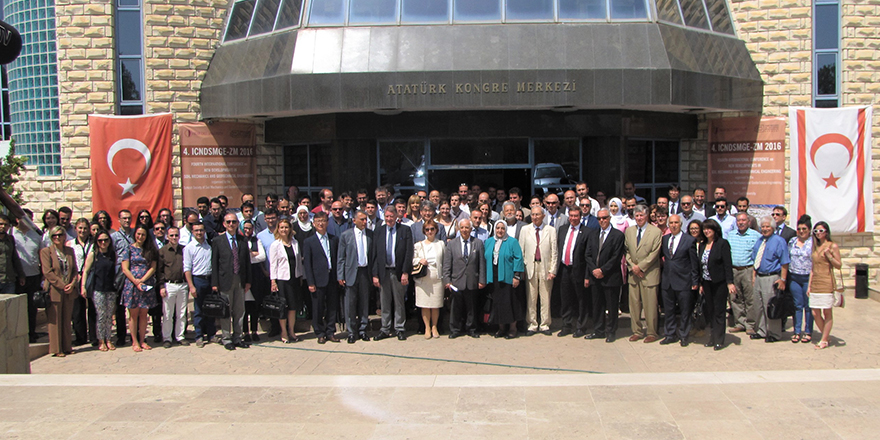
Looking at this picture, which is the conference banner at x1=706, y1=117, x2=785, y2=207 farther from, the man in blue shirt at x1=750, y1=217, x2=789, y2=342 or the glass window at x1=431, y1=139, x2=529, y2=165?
the man in blue shirt at x1=750, y1=217, x2=789, y2=342

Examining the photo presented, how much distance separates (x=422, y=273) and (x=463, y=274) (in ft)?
1.76

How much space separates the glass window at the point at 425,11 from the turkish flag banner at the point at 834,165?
6.54m

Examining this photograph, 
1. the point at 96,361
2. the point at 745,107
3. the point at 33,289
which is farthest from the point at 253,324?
the point at 745,107

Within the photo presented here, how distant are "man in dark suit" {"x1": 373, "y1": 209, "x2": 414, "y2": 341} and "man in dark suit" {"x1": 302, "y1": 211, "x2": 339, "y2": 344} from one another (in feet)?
1.87

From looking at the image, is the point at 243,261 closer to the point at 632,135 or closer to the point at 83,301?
the point at 83,301

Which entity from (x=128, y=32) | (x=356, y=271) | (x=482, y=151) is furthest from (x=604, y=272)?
(x=128, y=32)

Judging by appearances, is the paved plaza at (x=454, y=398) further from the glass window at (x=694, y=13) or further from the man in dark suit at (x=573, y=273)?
the glass window at (x=694, y=13)

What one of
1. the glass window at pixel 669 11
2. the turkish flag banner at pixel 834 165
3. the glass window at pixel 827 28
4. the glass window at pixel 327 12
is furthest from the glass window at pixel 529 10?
the glass window at pixel 827 28

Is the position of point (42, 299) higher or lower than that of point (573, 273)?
lower

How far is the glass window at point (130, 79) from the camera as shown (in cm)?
1310

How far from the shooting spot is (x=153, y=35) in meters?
13.0

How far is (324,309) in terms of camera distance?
30.7ft

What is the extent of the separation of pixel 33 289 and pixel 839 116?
1329 centimetres

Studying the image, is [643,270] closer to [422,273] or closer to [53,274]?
[422,273]
